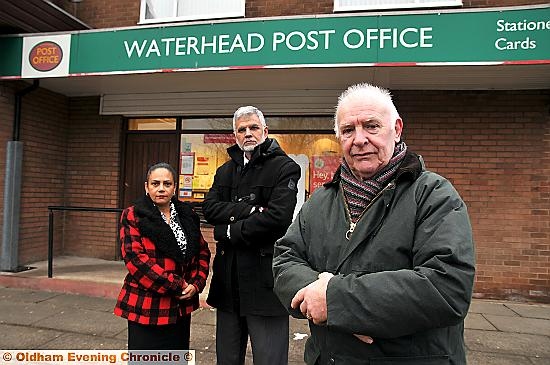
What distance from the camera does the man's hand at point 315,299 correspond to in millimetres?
1291

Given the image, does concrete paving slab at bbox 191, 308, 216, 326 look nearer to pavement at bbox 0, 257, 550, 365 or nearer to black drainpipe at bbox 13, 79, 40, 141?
pavement at bbox 0, 257, 550, 365

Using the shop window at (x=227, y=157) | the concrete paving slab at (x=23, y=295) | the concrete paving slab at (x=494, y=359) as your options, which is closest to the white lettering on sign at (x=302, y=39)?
the shop window at (x=227, y=157)

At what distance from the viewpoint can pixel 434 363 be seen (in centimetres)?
127

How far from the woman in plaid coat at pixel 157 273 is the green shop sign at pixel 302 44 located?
255 centimetres

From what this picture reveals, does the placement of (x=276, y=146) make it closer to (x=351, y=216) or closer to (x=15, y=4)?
(x=351, y=216)

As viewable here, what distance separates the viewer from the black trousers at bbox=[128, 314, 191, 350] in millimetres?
2457

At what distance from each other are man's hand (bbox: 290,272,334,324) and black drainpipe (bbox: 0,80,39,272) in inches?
223

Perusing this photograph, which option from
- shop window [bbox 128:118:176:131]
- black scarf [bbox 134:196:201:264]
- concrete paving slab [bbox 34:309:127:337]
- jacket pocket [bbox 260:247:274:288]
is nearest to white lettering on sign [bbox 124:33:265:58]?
shop window [bbox 128:118:176:131]

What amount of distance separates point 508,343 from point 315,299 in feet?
11.5

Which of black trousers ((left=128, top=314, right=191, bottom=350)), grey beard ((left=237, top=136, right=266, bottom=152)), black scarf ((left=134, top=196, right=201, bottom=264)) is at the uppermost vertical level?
grey beard ((left=237, top=136, right=266, bottom=152))

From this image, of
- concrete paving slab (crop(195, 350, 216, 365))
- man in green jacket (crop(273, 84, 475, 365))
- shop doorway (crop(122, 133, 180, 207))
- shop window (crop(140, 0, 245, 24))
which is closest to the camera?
man in green jacket (crop(273, 84, 475, 365))

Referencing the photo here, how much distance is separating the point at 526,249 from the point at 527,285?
464 mm

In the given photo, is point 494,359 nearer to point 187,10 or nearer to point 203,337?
point 203,337

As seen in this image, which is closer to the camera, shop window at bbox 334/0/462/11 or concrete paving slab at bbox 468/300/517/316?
concrete paving slab at bbox 468/300/517/316
